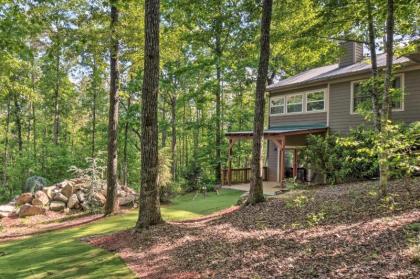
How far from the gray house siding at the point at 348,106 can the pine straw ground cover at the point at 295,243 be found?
5.53 metres

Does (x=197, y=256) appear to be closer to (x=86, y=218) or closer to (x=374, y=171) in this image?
(x=86, y=218)

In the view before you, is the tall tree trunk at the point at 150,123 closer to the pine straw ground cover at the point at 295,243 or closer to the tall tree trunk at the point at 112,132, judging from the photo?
the pine straw ground cover at the point at 295,243

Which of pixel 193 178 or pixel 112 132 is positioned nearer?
pixel 112 132

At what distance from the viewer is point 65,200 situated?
523 inches

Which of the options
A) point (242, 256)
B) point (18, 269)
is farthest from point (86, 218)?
point (242, 256)

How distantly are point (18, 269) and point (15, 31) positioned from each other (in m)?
4.43

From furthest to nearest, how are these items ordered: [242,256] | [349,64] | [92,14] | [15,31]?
1. [349,64]
2. [92,14]
3. [15,31]
4. [242,256]

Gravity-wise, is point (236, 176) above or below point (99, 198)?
above

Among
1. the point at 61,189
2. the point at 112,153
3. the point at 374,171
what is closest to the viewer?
the point at 112,153

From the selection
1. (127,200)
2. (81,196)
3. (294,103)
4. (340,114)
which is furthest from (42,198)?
(340,114)

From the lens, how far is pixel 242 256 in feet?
17.4

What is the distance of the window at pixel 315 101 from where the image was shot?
16.0 metres

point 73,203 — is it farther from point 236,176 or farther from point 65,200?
point 236,176

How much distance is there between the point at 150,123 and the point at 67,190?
7.83m
